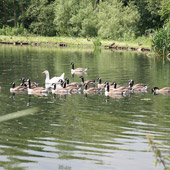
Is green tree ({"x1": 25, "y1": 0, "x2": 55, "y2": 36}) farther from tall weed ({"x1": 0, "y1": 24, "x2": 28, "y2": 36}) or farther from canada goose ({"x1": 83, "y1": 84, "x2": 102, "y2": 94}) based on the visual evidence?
canada goose ({"x1": 83, "y1": 84, "x2": 102, "y2": 94})

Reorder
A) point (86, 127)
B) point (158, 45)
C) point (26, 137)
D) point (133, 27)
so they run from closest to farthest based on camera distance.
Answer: point (26, 137) → point (86, 127) → point (158, 45) → point (133, 27)

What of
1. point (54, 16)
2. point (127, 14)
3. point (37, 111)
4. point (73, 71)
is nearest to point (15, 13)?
point (54, 16)

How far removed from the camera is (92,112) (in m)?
16.6

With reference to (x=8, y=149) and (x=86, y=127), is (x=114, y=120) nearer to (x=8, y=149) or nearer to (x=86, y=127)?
(x=86, y=127)

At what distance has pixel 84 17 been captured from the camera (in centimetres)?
7250

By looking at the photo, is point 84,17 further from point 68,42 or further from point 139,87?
point 139,87

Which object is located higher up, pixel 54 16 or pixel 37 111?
pixel 54 16

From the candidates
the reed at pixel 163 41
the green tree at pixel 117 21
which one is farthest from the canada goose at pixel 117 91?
the green tree at pixel 117 21

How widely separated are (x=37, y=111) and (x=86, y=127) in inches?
131

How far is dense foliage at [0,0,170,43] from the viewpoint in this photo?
6562 cm

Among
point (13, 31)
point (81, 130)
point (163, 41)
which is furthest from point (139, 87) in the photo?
point (13, 31)

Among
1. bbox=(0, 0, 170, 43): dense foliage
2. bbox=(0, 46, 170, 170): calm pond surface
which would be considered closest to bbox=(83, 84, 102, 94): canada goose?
bbox=(0, 46, 170, 170): calm pond surface

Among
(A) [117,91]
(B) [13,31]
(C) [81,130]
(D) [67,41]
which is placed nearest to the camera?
(C) [81,130]

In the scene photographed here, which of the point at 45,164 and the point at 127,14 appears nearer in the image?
the point at 45,164
